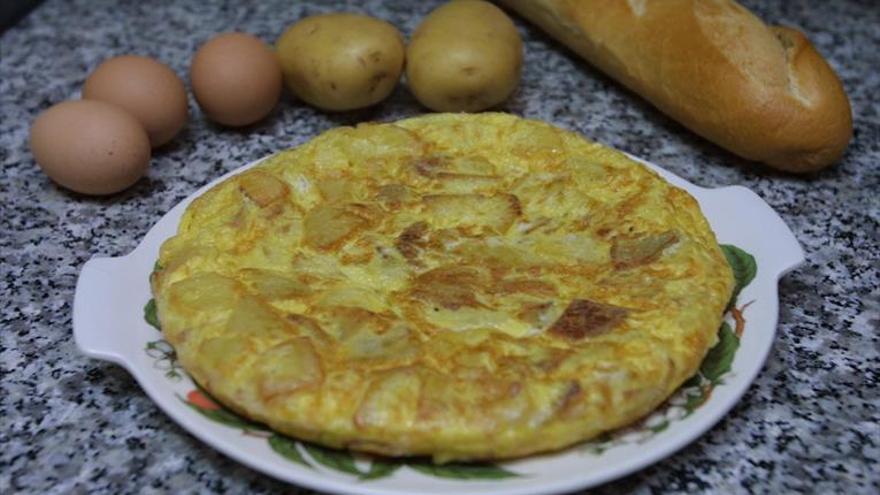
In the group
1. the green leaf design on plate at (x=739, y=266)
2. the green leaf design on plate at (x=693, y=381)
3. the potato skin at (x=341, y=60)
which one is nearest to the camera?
the green leaf design on plate at (x=693, y=381)

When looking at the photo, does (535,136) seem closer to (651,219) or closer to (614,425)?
(651,219)

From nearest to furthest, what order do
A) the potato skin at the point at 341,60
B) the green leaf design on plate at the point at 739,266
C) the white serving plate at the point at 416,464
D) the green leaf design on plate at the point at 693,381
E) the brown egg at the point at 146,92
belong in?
the white serving plate at the point at 416,464, the green leaf design on plate at the point at 693,381, the green leaf design on plate at the point at 739,266, the brown egg at the point at 146,92, the potato skin at the point at 341,60

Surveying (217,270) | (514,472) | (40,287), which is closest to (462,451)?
(514,472)

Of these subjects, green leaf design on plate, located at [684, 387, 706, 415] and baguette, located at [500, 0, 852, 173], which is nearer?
green leaf design on plate, located at [684, 387, 706, 415]

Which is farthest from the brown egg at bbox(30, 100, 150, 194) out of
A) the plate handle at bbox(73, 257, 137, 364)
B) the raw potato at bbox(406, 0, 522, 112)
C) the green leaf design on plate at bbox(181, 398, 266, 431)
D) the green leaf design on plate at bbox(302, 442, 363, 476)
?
the green leaf design on plate at bbox(302, 442, 363, 476)

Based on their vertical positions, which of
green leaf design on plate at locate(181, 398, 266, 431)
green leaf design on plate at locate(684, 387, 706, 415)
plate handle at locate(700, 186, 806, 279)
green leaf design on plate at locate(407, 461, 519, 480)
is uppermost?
green leaf design on plate at locate(407, 461, 519, 480)

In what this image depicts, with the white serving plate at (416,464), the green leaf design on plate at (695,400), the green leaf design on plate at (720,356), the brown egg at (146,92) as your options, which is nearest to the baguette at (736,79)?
the white serving plate at (416,464)

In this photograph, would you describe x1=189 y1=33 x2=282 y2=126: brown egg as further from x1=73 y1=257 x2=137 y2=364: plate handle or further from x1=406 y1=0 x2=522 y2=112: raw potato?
x1=73 y1=257 x2=137 y2=364: plate handle

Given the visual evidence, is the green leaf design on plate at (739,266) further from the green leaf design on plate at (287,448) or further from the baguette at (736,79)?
the green leaf design on plate at (287,448)
